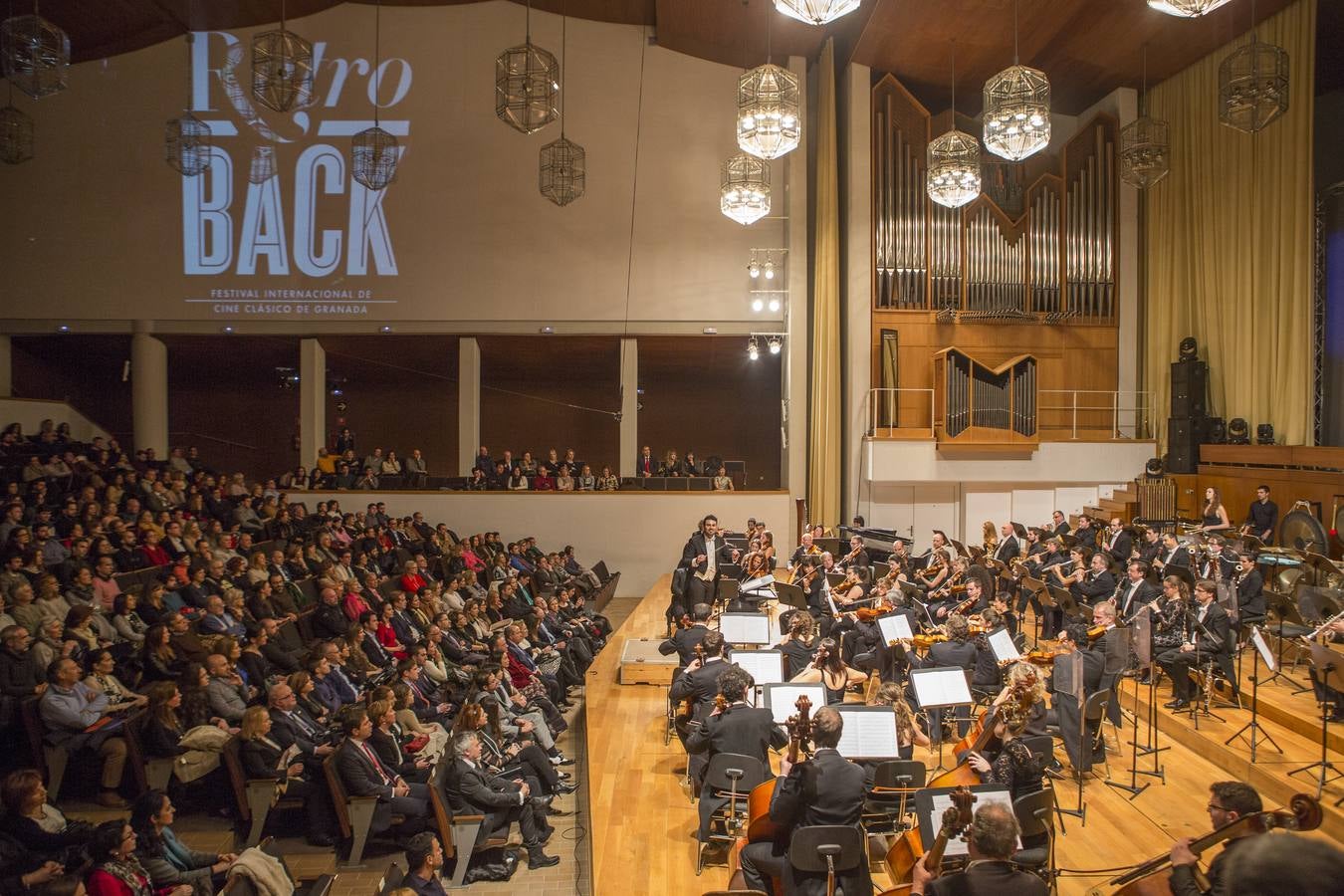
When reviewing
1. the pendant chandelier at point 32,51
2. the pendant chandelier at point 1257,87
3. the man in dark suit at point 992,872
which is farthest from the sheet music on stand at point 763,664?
the pendant chandelier at point 32,51

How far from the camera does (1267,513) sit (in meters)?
10.6

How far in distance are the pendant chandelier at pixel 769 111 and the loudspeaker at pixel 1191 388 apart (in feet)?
29.8

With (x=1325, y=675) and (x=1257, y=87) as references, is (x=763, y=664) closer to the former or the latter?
(x=1325, y=675)

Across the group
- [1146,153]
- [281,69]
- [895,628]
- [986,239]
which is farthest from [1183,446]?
[281,69]

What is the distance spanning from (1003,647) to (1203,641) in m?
1.73

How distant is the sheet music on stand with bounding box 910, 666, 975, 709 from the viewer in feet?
18.2

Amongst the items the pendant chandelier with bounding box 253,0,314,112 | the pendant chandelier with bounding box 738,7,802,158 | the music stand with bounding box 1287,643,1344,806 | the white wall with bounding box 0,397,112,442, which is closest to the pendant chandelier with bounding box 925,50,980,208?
the pendant chandelier with bounding box 738,7,802,158

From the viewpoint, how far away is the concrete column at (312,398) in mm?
16000

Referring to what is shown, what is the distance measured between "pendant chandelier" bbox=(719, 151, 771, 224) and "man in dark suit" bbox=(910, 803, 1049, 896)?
25.7 ft

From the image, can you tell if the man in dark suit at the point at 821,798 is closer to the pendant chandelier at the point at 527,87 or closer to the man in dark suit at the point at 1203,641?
the man in dark suit at the point at 1203,641

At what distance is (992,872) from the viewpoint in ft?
8.77

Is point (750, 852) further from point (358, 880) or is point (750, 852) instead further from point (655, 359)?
point (655, 359)

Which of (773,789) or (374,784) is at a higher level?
(773,789)

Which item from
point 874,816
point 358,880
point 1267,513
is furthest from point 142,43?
point 1267,513
